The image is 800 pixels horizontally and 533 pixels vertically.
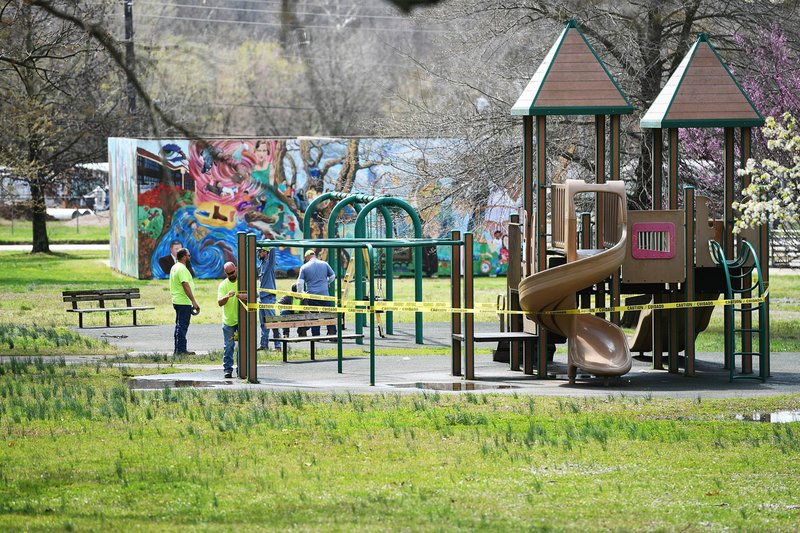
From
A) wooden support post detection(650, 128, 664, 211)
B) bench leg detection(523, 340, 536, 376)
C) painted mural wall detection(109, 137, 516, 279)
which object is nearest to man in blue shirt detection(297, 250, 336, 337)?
bench leg detection(523, 340, 536, 376)

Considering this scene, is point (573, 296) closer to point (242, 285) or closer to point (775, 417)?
point (775, 417)

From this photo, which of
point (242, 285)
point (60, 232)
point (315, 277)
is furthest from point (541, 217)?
point (60, 232)

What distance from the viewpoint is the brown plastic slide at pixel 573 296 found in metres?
16.2

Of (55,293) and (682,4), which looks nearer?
(682,4)

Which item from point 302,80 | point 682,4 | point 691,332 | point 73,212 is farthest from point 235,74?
point 691,332

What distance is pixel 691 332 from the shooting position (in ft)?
57.5

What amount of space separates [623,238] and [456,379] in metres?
2.89

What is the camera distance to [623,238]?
16.6m

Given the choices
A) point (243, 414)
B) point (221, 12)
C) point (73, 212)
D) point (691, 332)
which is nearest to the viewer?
point (243, 414)

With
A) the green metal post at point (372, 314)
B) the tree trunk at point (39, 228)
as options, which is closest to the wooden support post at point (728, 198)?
the green metal post at point (372, 314)

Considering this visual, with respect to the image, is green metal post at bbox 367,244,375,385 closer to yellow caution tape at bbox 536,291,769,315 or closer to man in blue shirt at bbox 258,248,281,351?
yellow caution tape at bbox 536,291,769,315

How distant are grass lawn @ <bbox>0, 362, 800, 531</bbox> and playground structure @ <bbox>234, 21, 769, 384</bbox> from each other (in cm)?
197

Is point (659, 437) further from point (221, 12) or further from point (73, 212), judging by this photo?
point (221, 12)

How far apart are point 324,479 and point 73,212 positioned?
57.9m
